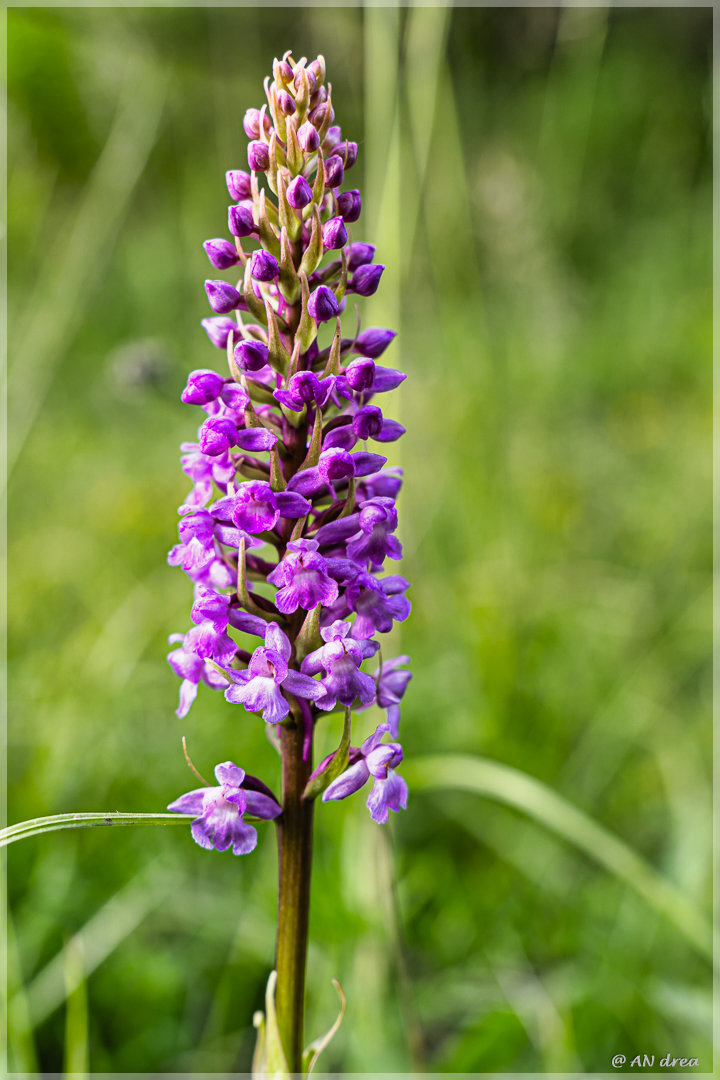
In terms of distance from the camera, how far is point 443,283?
7.43 metres

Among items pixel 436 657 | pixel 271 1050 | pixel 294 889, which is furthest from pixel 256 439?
pixel 436 657

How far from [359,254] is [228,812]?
90 centimetres

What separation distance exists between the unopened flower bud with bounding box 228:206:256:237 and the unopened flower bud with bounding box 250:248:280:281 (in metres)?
0.09

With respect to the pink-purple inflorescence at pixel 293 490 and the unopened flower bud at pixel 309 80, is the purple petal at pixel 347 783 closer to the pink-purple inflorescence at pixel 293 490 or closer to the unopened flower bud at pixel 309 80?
the pink-purple inflorescence at pixel 293 490

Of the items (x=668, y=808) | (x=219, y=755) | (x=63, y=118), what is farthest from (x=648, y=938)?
(x=63, y=118)

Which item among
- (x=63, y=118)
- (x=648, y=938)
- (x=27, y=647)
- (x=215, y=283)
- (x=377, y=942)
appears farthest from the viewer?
(x=63, y=118)

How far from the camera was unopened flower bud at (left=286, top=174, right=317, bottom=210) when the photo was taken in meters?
1.13

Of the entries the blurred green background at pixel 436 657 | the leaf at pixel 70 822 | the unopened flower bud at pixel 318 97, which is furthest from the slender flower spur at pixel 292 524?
the blurred green background at pixel 436 657

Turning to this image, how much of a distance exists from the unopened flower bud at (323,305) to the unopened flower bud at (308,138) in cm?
23

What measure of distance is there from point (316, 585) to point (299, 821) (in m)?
0.37

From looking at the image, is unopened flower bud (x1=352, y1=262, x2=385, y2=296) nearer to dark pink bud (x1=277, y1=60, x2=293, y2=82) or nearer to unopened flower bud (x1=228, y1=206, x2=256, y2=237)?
unopened flower bud (x1=228, y1=206, x2=256, y2=237)

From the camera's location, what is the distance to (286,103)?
118 centimetres

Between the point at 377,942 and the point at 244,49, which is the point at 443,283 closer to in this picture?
the point at 244,49

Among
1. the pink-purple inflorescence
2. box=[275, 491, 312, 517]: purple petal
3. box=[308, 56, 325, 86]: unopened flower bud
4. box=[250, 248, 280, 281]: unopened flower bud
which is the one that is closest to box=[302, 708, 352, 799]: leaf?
the pink-purple inflorescence
